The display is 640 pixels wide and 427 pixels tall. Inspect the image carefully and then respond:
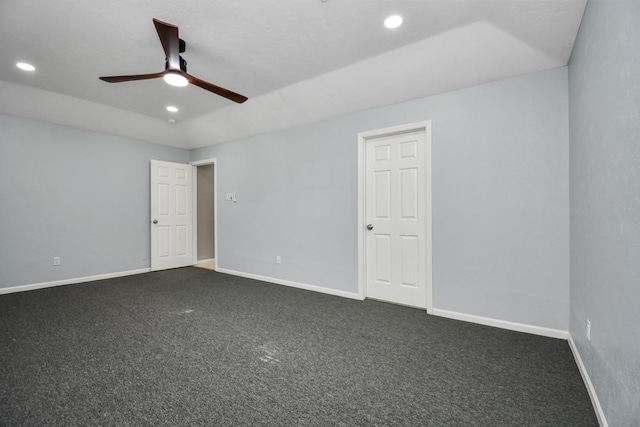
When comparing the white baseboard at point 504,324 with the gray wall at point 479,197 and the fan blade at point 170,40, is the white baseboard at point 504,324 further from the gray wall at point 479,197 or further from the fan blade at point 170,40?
the fan blade at point 170,40

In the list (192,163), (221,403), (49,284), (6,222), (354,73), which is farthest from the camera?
(192,163)

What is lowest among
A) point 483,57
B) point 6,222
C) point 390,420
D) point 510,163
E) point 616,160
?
point 390,420

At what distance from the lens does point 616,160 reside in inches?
55.6

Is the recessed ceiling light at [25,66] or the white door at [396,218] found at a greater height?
the recessed ceiling light at [25,66]

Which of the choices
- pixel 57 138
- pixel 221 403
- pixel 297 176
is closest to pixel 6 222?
pixel 57 138

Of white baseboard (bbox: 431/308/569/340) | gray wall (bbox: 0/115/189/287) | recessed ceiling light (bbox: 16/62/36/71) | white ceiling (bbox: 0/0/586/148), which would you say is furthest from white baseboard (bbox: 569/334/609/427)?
gray wall (bbox: 0/115/189/287)

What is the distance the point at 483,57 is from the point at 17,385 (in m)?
4.38

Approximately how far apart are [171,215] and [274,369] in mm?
4614

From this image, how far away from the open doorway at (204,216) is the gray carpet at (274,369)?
2895mm

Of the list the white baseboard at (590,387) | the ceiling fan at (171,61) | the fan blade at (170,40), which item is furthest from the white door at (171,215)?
the white baseboard at (590,387)

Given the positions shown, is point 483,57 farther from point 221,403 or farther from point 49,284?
point 49,284

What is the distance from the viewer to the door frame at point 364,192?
3.19m

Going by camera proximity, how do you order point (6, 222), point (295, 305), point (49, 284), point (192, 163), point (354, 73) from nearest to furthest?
point (354, 73) → point (295, 305) → point (6, 222) → point (49, 284) → point (192, 163)

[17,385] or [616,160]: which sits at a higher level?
[616,160]
